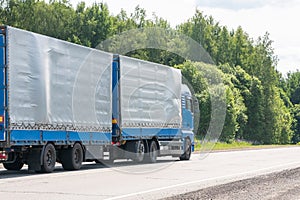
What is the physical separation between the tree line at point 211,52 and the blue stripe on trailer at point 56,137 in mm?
40505

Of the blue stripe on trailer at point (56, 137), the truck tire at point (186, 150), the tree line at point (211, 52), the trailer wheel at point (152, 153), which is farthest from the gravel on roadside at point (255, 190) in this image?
the tree line at point (211, 52)

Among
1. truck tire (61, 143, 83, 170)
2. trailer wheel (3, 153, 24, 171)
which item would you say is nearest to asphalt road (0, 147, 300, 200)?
trailer wheel (3, 153, 24, 171)

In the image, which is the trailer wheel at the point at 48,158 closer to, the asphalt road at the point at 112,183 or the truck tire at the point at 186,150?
the asphalt road at the point at 112,183

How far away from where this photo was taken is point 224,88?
75750mm

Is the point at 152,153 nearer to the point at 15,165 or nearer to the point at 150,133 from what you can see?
the point at 150,133

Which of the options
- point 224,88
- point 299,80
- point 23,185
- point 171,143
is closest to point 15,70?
point 23,185

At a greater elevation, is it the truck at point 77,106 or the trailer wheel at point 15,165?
the truck at point 77,106

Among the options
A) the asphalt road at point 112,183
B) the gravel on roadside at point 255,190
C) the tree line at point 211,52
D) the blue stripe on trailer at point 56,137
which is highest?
the tree line at point 211,52

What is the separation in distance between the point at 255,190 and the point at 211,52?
82357 mm

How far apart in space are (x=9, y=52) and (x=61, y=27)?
2411 inches

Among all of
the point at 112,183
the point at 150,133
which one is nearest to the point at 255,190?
the point at 112,183

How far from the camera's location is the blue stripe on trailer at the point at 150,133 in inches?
976

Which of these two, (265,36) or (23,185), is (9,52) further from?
(265,36)

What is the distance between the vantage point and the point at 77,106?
21719 mm
